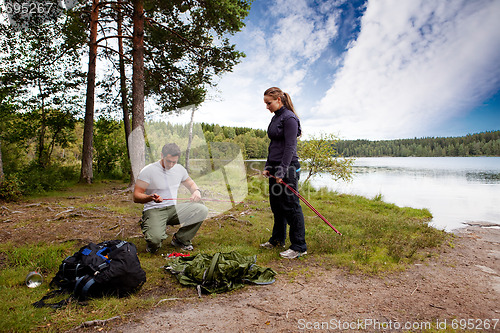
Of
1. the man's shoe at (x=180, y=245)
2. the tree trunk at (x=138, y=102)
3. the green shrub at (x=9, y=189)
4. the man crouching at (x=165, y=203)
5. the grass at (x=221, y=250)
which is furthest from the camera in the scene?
the green shrub at (x=9, y=189)

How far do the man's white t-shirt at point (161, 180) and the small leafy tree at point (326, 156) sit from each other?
385 inches

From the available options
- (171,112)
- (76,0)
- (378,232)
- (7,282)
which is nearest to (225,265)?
(7,282)

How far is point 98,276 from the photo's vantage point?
2.79 m

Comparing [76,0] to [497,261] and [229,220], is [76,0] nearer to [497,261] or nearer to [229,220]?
[229,220]

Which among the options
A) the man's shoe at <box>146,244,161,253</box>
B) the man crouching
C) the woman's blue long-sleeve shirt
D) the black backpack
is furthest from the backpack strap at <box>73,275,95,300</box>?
the woman's blue long-sleeve shirt

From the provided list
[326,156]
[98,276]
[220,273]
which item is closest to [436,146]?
[326,156]

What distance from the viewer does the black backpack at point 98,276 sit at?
276cm

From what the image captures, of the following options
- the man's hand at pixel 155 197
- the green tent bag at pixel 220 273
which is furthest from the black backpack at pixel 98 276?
the man's hand at pixel 155 197

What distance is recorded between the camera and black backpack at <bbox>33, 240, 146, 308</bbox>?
9.05 ft

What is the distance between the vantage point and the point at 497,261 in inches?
170

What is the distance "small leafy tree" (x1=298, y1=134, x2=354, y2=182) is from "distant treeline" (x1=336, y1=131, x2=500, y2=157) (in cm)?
4034

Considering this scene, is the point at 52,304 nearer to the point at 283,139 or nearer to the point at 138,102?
the point at 283,139

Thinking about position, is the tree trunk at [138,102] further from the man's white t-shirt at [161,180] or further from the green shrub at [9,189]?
the green shrub at [9,189]

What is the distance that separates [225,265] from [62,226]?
413 centimetres
